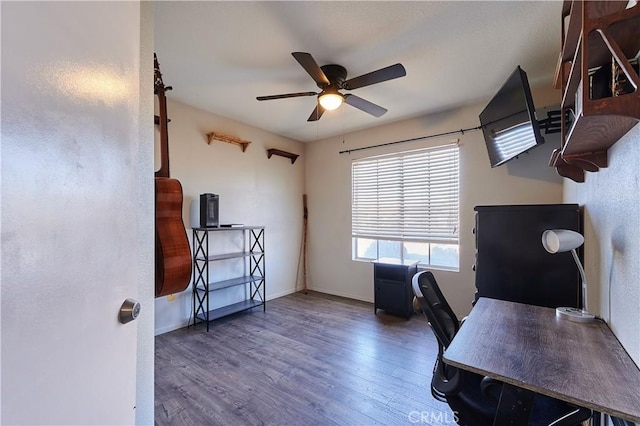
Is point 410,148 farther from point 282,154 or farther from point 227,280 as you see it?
point 227,280

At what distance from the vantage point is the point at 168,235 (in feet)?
A: 5.60

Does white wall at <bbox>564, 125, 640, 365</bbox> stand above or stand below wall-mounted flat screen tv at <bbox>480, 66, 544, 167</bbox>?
below

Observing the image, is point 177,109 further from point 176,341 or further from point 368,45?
point 176,341

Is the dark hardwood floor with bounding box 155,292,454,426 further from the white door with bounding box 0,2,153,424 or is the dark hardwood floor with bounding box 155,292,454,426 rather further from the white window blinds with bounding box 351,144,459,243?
→ the white door with bounding box 0,2,153,424

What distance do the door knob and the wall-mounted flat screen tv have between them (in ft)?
8.79

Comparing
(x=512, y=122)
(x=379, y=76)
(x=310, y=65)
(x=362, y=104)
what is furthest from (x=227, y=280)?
(x=512, y=122)

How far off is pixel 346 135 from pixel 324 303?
2676 millimetres

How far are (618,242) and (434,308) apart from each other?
813 mm

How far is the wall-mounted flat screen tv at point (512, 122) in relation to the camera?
2.08 meters

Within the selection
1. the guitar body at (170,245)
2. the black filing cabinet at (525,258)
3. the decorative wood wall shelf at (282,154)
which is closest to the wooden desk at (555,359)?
the black filing cabinet at (525,258)

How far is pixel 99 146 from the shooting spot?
0.73 meters

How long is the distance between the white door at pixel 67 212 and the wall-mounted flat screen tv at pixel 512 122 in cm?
248

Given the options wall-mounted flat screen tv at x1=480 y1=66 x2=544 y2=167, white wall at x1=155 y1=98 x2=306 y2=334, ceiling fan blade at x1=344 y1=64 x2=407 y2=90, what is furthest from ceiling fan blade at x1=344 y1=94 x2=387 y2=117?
white wall at x1=155 y1=98 x2=306 y2=334

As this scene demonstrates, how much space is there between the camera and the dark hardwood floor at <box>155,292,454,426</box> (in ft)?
6.11
